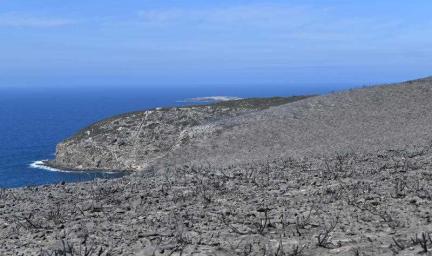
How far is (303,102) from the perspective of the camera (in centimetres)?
4697

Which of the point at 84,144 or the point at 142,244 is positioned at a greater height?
the point at 142,244

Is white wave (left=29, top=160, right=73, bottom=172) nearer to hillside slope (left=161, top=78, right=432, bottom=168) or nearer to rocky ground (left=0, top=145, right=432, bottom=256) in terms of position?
hillside slope (left=161, top=78, right=432, bottom=168)

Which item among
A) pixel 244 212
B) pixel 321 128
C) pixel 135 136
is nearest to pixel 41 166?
pixel 135 136

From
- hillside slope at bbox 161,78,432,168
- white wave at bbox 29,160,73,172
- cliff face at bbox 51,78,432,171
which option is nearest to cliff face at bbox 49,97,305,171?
white wave at bbox 29,160,73,172

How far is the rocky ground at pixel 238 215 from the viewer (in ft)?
27.5

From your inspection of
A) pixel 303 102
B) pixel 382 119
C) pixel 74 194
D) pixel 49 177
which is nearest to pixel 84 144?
pixel 49 177

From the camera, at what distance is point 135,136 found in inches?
3401

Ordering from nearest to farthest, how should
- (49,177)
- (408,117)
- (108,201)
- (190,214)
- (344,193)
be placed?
(190,214) < (344,193) < (108,201) < (408,117) < (49,177)

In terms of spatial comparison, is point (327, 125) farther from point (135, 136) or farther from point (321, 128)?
point (135, 136)

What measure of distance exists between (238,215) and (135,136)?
77185 mm

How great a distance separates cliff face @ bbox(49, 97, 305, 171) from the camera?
82.6 m

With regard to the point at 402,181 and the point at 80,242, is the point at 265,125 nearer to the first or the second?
the point at 402,181

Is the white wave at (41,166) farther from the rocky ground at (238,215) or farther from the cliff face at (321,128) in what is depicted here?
the rocky ground at (238,215)

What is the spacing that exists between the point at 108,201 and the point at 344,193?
4.50 metres
